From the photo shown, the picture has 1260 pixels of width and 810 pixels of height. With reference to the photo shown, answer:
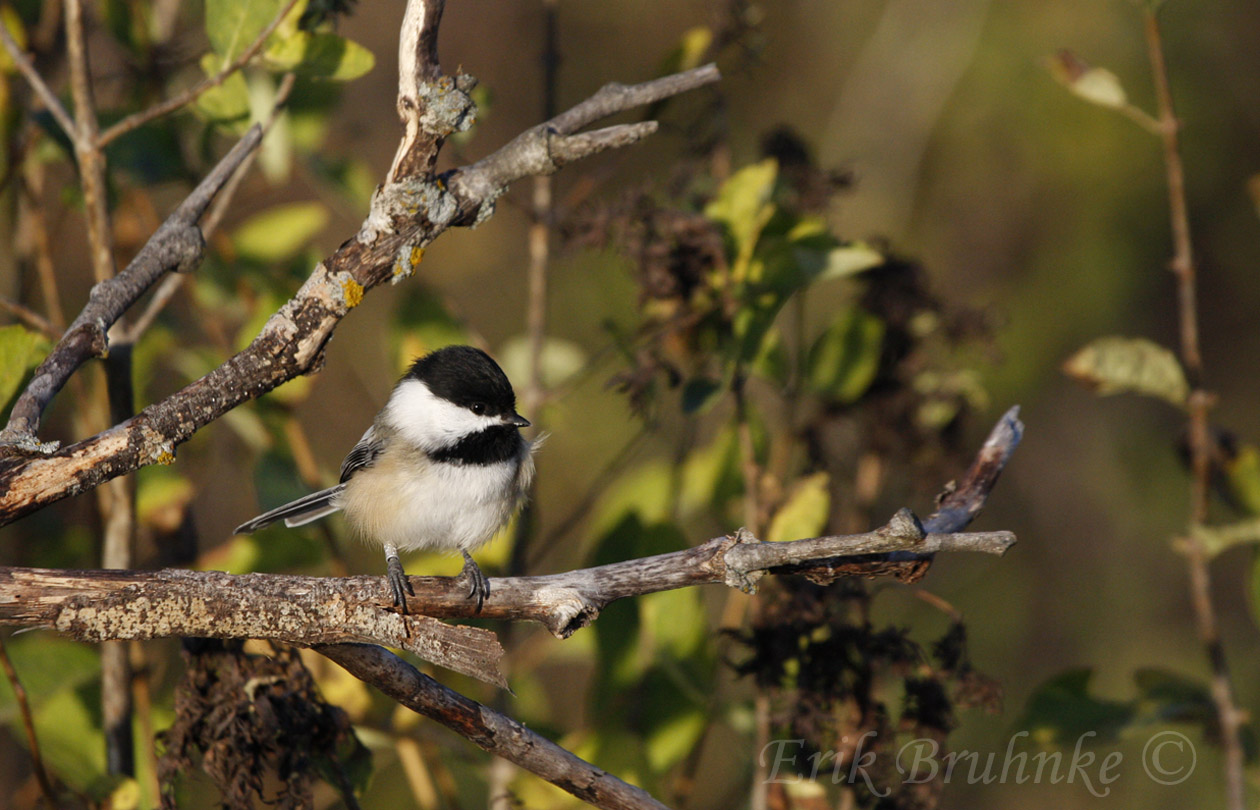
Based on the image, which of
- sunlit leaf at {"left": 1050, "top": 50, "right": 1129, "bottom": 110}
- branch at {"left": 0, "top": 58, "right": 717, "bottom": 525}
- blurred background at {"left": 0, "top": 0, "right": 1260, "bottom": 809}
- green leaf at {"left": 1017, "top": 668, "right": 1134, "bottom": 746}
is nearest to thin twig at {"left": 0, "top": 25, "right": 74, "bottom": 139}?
branch at {"left": 0, "top": 58, "right": 717, "bottom": 525}

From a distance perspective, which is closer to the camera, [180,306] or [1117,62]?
[180,306]

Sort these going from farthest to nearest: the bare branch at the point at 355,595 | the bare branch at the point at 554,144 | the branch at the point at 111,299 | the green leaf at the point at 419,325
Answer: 1. the green leaf at the point at 419,325
2. the bare branch at the point at 554,144
3. the branch at the point at 111,299
4. the bare branch at the point at 355,595

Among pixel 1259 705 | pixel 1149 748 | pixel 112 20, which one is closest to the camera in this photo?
pixel 112 20

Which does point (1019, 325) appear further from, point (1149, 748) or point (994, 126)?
point (1149, 748)

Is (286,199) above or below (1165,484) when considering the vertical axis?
above

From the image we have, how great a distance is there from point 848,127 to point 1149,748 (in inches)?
119

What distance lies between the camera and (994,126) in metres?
5.21

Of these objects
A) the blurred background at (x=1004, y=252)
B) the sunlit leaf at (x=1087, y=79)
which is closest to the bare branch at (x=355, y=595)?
the sunlit leaf at (x=1087, y=79)

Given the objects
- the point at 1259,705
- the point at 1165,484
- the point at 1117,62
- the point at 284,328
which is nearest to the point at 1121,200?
the point at 1117,62

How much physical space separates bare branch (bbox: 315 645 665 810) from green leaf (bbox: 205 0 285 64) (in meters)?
1.36

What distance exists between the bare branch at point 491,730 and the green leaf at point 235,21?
1357mm

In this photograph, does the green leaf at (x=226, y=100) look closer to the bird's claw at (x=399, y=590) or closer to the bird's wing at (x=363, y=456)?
the bird's wing at (x=363, y=456)

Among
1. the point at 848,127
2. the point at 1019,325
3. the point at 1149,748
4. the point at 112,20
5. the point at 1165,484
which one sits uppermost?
the point at 112,20

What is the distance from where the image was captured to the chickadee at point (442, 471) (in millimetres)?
2445
